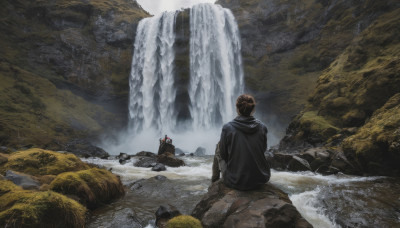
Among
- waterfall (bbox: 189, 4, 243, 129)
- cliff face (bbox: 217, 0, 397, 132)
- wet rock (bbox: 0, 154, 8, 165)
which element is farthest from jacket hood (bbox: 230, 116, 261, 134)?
waterfall (bbox: 189, 4, 243, 129)

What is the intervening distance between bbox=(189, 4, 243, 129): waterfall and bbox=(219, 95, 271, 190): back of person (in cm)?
3125

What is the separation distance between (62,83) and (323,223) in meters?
40.0

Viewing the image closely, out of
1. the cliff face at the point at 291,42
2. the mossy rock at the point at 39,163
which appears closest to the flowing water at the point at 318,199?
the mossy rock at the point at 39,163

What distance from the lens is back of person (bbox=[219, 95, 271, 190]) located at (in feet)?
11.5

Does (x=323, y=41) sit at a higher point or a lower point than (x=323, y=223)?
higher

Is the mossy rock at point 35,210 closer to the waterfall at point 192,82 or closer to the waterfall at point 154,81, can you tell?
the waterfall at point 192,82

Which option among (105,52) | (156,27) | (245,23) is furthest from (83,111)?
(245,23)

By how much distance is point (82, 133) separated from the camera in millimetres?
31203

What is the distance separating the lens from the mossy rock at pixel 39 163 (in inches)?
229

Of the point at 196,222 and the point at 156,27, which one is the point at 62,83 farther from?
the point at 196,222

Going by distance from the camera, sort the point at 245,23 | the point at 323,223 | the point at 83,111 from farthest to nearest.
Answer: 1. the point at 245,23
2. the point at 83,111
3. the point at 323,223

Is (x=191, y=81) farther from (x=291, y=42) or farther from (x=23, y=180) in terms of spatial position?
(x=23, y=180)

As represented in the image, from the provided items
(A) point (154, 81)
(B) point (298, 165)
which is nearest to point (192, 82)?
(A) point (154, 81)

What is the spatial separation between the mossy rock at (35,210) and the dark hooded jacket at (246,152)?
2753 mm
